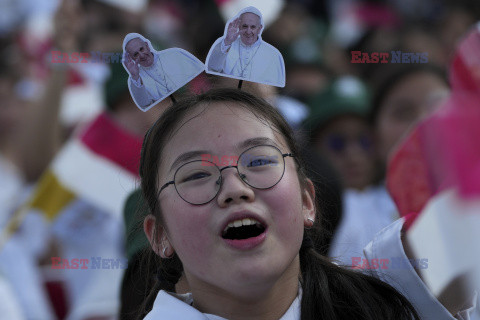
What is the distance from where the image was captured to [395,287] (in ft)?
6.84

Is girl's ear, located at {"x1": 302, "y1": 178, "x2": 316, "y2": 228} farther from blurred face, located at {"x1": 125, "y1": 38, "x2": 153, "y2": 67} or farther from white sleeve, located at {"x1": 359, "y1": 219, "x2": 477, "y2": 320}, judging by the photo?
blurred face, located at {"x1": 125, "y1": 38, "x2": 153, "y2": 67}

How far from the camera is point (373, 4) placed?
7.29 m

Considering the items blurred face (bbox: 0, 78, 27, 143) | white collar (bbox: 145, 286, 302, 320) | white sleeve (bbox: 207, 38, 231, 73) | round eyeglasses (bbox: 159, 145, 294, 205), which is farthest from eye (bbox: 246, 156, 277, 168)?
blurred face (bbox: 0, 78, 27, 143)

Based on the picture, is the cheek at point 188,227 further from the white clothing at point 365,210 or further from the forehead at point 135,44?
the white clothing at point 365,210

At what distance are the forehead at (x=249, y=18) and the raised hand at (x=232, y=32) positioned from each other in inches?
0.6

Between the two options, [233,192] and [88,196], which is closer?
[233,192]

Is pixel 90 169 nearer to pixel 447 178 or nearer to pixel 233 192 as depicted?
pixel 447 178

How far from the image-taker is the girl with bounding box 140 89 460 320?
5.98 feet

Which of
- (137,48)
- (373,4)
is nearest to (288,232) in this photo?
(137,48)

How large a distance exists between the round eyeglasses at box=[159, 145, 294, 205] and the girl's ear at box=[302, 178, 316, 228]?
15cm

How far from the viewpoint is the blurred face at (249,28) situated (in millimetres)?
1938

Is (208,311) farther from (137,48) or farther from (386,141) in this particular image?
(386,141)

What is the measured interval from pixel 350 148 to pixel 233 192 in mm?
2538

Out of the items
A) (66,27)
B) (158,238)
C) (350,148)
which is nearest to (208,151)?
(158,238)
